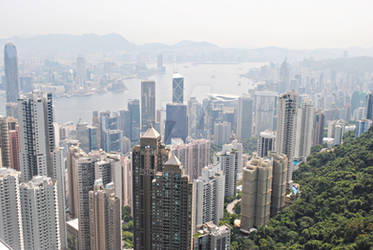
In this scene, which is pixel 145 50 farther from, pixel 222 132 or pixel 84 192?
pixel 84 192

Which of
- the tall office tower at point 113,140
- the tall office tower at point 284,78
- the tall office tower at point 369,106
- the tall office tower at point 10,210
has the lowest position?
the tall office tower at point 113,140

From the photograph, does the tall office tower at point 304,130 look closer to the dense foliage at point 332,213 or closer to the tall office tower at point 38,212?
the dense foliage at point 332,213

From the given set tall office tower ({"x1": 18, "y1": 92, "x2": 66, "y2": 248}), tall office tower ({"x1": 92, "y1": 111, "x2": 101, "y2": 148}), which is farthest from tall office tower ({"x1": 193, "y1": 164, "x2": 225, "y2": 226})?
tall office tower ({"x1": 92, "y1": 111, "x2": 101, "y2": 148})

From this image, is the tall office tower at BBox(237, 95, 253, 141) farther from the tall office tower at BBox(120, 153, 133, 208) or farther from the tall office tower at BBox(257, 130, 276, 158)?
the tall office tower at BBox(120, 153, 133, 208)

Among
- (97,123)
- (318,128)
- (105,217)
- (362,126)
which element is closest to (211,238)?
(105,217)

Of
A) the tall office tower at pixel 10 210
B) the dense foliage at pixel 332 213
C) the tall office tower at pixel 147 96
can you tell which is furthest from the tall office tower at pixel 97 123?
the dense foliage at pixel 332 213

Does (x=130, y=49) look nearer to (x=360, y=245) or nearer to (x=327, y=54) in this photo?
Answer: (x=327, y=54)

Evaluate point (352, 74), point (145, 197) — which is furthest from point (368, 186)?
point (352, 74)
